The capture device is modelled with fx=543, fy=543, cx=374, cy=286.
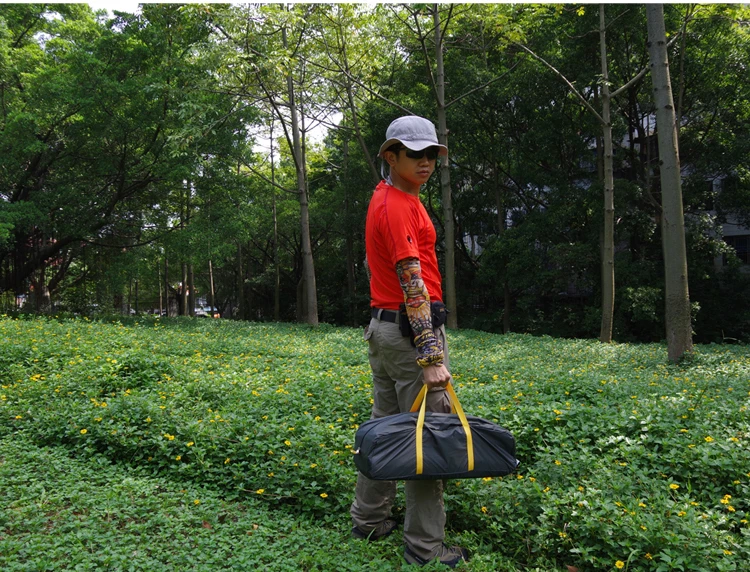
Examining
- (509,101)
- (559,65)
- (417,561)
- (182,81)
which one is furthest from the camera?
(509,101)

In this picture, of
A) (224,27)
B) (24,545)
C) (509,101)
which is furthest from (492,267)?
(24,545)

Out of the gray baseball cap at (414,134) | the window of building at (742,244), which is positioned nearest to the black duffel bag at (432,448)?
the gray baseball cap at (414,134)

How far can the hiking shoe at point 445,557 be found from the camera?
2.73 m

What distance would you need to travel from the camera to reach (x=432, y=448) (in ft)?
8.13

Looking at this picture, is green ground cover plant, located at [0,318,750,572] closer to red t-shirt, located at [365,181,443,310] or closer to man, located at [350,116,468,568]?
man, located at [350,116,468,568]

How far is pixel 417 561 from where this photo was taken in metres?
2.73

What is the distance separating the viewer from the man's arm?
8.54 ft

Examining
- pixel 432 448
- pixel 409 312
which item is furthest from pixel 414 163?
pixel 432 448

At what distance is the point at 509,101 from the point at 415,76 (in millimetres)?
3565

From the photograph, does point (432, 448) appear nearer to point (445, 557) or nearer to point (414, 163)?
point (445, 557)

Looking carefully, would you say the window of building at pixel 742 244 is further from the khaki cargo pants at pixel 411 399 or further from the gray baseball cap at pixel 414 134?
the khaki cargo pants at pixel 411 399

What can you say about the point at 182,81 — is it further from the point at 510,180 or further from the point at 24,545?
the point at 24,545

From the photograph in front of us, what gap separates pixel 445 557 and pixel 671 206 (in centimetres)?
737

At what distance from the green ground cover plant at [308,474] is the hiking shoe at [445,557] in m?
0.10
